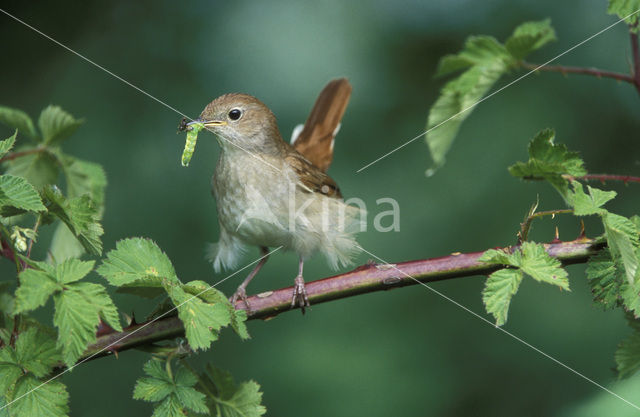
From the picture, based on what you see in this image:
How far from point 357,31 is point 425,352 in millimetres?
2243

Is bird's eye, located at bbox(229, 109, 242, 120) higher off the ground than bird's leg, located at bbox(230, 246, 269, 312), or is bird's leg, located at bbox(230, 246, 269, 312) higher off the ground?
bird's eye, located at bbox(229, 109, 242, 120)

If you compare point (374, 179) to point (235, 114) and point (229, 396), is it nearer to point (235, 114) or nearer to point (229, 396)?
point (235, 114)

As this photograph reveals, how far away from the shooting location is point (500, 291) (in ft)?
5.30

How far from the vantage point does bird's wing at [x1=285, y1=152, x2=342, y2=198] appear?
134 inches

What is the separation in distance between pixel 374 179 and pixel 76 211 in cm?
274

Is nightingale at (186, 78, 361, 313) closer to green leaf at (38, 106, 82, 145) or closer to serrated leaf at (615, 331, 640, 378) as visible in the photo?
green leaf at (38, 106, 82, 145)

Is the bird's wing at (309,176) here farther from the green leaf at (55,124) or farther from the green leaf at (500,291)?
the green leaf at (500,291)

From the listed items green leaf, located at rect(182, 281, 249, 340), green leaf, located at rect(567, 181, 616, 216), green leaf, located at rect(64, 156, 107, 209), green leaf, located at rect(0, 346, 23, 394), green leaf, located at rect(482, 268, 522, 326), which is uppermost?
green leaf, located at rect(64, 156, 107, 209)

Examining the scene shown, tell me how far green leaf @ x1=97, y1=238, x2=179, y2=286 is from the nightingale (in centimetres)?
132

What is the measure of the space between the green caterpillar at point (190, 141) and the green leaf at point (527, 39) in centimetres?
134

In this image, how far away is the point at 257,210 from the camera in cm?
311

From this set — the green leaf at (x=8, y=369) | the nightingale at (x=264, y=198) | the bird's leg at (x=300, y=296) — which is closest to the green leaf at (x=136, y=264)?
the green leaf at (x=8, y=369)

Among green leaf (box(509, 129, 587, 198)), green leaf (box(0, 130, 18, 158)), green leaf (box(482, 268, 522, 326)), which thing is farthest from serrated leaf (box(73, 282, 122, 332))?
green leaf (box(509, 129, 587, 198))

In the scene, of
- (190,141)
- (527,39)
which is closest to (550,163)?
(527,39)
